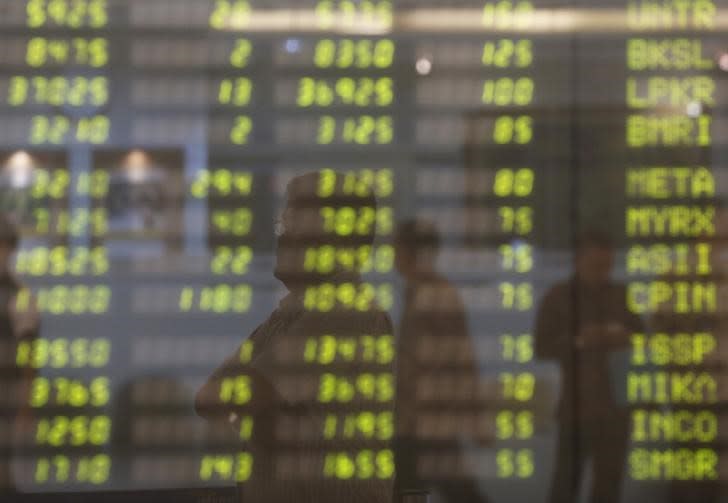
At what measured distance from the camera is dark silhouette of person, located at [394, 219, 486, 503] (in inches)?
114

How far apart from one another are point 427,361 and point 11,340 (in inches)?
39.3

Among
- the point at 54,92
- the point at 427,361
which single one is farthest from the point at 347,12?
the point at 427,361

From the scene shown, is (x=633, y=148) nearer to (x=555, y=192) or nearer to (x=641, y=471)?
(x=555, y=192)

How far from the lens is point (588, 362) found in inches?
116

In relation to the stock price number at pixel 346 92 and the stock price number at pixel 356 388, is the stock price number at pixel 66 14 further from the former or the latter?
the stock price number at pixel 356 388

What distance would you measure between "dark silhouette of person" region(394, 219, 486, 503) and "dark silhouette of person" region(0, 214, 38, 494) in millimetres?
891

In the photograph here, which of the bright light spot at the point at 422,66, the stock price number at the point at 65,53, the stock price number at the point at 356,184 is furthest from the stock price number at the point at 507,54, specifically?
the stock price number at the point at 65,53

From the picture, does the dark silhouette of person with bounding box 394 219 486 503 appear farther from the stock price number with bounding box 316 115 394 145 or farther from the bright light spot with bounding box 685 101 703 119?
the bright light spot with bounding box 685 101 703 119

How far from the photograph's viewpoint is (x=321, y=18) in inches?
116

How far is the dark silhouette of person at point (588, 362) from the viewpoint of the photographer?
294 cm

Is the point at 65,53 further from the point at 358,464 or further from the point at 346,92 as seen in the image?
the point at 358,464

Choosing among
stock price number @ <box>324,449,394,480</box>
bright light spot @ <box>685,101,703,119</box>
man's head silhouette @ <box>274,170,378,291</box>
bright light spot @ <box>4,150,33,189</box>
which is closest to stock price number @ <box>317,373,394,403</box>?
stock price number @ <box>324,449,394,480</box>

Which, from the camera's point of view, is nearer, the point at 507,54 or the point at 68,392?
the point at 68,392

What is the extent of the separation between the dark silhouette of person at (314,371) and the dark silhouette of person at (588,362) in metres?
0.42
